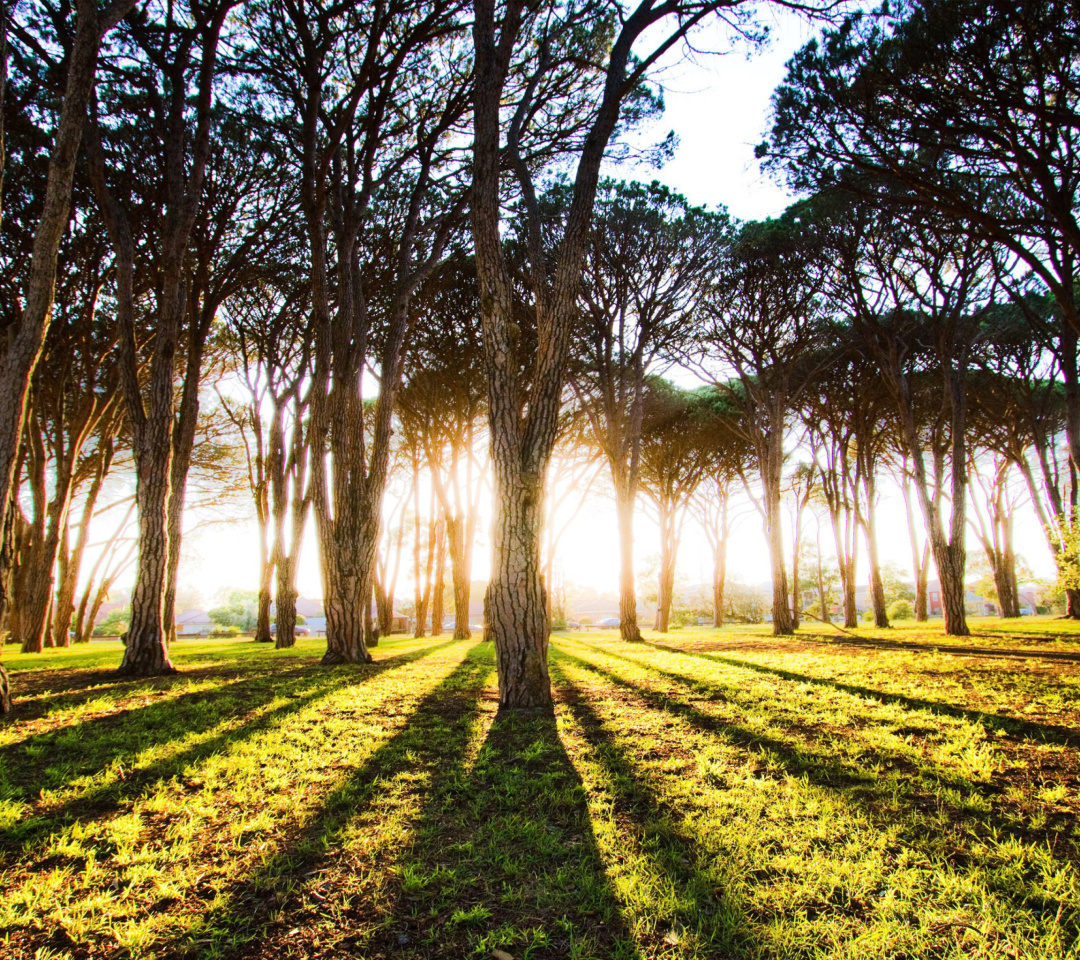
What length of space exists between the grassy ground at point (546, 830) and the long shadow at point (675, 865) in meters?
0.01

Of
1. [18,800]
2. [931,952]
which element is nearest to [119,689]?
[18,800]

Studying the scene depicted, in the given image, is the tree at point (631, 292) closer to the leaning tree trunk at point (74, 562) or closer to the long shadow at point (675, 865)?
the long shadow at point (675, 865)

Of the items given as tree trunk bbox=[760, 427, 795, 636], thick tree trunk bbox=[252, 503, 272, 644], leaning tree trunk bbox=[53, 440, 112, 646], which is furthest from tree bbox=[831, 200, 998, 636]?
leaning tree trunk bbox=[53, 440, 112, 646]

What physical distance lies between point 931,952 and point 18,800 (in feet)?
12.9

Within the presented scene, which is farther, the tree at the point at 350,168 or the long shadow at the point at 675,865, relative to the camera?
the tree at the point at 350,168

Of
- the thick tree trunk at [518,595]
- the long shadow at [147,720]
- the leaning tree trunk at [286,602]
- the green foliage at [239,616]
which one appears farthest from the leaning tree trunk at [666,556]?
the green foliage at [239,616]

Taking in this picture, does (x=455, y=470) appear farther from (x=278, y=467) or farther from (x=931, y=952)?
(x=931, y=952)

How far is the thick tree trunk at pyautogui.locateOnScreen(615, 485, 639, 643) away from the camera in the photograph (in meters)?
12.9

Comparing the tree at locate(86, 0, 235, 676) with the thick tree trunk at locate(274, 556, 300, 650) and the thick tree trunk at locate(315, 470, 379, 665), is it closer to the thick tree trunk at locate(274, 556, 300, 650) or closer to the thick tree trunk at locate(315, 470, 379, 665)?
the thick tree trunk at locate(315, 470, 379, 665)

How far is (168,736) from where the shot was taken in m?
3.77

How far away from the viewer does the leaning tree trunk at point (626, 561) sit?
12898mm

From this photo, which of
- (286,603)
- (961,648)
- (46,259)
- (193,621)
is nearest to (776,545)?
(961,648)

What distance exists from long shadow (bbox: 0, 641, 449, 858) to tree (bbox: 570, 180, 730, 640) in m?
8.32

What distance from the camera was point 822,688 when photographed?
18.1 ft
